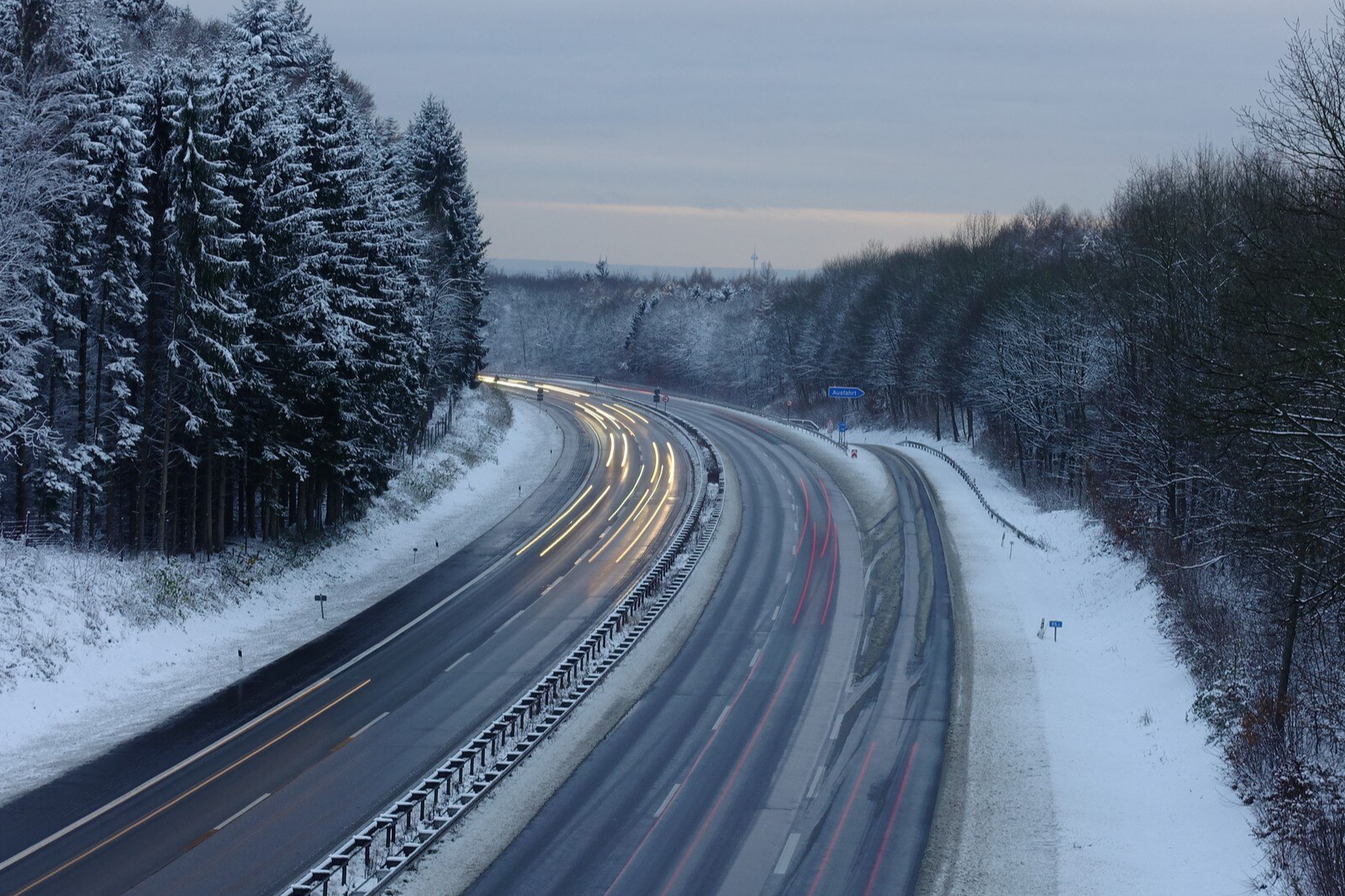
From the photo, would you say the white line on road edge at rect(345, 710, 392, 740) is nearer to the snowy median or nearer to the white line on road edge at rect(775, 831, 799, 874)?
the white line on road edge at rect(775, 831, 799, 874)

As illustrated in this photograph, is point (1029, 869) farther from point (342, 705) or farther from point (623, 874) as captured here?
point (342, 705)

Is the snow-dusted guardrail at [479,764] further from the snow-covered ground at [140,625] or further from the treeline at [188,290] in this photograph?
the treeline at [188,290]

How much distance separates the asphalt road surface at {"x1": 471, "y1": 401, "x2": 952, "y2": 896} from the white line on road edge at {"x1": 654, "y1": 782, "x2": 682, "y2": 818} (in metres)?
0.05

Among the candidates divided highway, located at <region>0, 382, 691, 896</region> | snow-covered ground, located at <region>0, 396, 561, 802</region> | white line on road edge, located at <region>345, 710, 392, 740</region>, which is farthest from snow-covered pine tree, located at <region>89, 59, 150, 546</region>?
white line on road edge, located at <region>345, 710, 392, 740</region>

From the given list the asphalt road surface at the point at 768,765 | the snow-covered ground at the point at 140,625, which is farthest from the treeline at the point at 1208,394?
the snow-covered ground at the point at 140,625

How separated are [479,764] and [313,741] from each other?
13.6 ft

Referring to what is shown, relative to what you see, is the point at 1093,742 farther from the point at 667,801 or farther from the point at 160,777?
the point at 160,777

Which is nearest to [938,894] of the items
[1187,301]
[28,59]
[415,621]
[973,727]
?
[973,727]

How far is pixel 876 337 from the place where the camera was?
104 metres

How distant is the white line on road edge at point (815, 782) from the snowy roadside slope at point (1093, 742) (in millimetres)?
3072

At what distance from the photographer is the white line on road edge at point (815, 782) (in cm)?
2238

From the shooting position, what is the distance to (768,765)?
78.2ft

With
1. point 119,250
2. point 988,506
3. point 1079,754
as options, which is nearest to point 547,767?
point 1079,754

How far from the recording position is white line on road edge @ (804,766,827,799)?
73.4 feet
